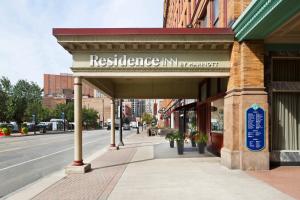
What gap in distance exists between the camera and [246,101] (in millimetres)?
13867

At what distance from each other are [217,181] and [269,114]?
4282mm

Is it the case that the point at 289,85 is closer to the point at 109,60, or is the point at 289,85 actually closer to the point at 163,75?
the point at 163,75

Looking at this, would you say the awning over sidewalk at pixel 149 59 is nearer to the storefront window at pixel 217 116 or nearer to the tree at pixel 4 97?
the storefront window at pixel 217 116

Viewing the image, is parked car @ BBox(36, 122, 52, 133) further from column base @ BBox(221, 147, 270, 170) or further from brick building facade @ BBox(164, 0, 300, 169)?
column base @ BBox(221, 147, 270, 170)

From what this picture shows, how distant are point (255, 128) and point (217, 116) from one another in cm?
512

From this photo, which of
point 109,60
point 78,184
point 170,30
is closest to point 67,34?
point 109,60

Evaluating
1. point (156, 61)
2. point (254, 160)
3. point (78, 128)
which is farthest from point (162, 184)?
point (156, 61)

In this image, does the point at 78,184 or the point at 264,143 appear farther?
the point at 264,143

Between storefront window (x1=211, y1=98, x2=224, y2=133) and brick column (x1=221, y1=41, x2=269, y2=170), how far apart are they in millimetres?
3152

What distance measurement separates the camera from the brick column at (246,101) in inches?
541

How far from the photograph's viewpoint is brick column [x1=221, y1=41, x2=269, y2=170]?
13742 millimetres

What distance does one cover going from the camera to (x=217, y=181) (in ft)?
38.1

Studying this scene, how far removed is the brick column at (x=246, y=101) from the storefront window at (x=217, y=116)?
3152mm

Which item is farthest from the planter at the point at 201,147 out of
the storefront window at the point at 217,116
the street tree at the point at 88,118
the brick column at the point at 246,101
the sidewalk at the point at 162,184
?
the street tree at the point at 88,118
